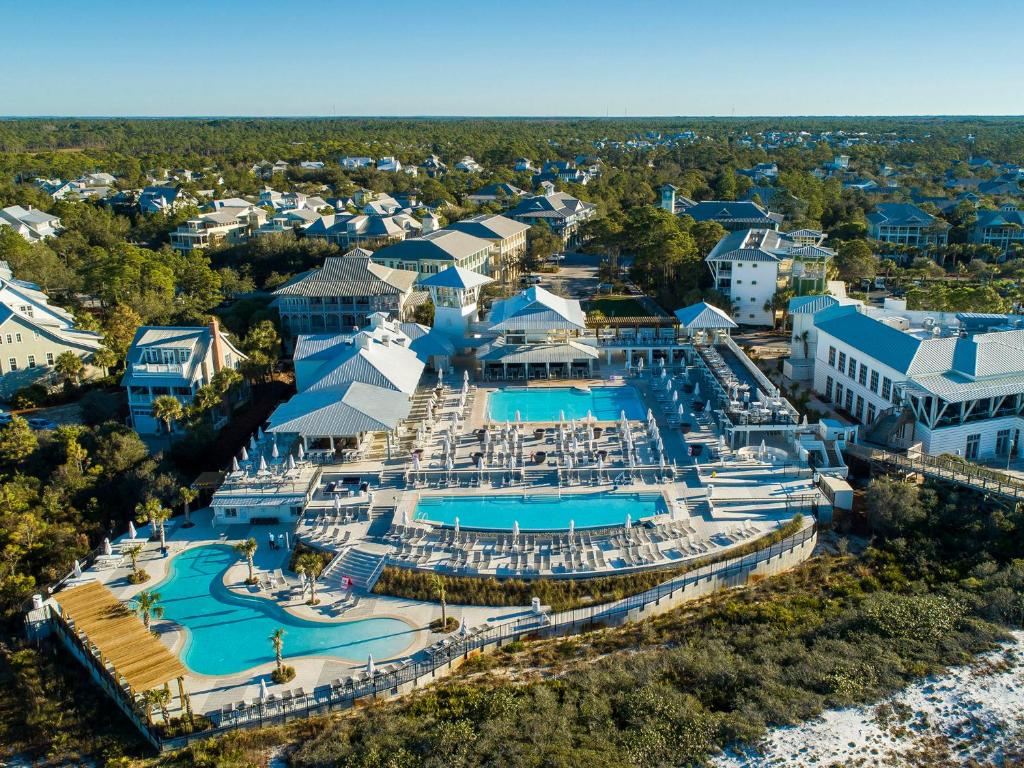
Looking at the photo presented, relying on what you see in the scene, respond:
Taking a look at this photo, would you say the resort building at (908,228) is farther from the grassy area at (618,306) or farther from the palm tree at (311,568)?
the palm tree at (311,568)

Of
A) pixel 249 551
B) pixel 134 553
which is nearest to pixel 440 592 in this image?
pixel 249 551

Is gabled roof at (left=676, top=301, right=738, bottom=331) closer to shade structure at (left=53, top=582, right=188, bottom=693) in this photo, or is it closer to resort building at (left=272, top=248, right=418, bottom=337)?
resort building at (left=272, top=248, right=418, bottom=337)

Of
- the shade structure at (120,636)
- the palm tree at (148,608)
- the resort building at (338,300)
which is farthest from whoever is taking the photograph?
the resort building at (338,300)

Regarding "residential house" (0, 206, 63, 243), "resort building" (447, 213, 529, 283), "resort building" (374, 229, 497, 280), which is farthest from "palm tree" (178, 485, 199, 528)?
"residential house" (0, 206, 63, 243)

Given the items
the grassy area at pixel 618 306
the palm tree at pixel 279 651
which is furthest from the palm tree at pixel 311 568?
the grassy area at pixel 618 306

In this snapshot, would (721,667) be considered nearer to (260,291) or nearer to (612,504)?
(612,504)

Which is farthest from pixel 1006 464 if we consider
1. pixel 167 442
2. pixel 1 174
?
pixel 1 174

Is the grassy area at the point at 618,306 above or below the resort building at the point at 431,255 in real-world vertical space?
below
